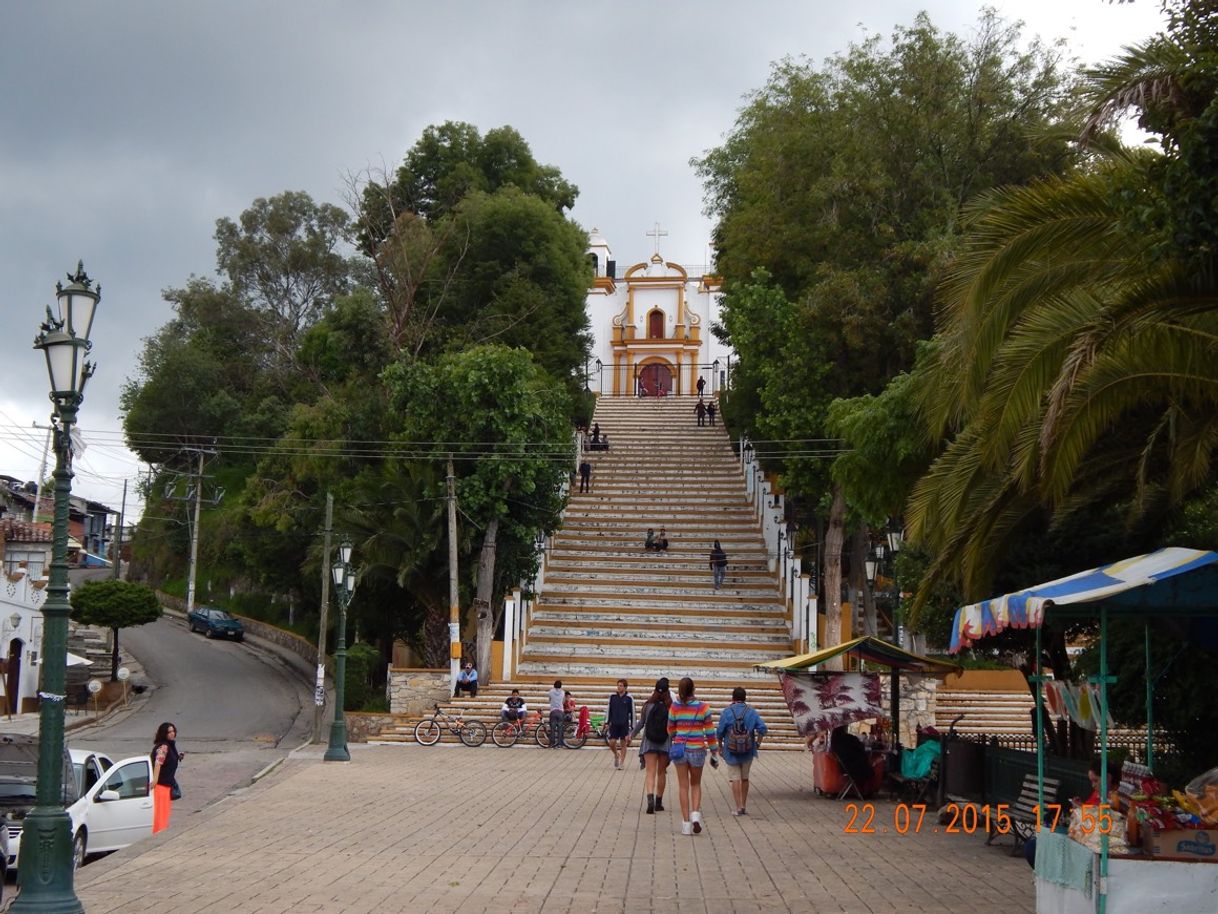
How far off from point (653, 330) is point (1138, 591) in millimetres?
66388

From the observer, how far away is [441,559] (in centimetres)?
3388

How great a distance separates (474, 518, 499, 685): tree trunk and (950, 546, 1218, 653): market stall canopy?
940 inches

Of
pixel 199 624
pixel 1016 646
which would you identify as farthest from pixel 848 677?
pixel 199 624

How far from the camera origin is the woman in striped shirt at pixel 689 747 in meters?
13.7

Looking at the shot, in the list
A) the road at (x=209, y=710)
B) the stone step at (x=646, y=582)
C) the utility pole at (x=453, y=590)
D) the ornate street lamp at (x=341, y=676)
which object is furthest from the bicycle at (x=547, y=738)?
the stone step at (x=646, y=582)

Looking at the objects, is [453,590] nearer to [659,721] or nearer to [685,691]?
[659,721]

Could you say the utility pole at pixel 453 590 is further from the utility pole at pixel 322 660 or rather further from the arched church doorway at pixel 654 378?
the arched church doorway at pixel 654 378

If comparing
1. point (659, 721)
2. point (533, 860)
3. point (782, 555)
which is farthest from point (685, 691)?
point (782, 555)

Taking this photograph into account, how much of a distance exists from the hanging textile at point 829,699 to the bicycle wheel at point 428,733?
1265 cm

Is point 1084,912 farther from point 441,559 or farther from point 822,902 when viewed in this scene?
point 441,559

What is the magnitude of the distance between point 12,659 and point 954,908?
32.2 meters

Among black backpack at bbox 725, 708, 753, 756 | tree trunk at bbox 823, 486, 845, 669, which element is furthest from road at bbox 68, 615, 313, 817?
tree trunk at bbox 823, 486, 845, 669

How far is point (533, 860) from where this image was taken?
1169 centimetres

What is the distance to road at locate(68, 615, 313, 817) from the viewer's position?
24.7m
